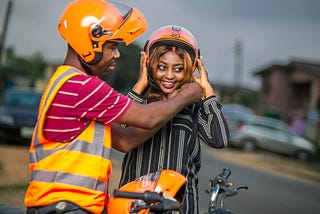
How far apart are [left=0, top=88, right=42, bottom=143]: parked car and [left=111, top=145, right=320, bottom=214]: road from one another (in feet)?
8.87

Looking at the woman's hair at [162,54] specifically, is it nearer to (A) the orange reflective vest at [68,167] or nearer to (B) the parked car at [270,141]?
(A) the orange reflective vest at [68,167]

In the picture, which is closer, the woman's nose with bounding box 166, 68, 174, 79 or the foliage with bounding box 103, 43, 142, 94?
the woman's nose with bounding box 166, 68, 174, 79

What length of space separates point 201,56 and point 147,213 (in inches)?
42.9

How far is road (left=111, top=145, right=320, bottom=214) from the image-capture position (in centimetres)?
884

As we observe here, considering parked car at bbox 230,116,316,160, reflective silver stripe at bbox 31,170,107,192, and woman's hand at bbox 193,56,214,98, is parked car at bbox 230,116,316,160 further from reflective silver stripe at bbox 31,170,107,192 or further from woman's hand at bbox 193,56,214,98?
reflective silver stripe at bbox 31,170,107,192

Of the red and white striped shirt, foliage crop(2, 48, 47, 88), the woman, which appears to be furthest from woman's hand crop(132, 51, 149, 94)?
foliage crop(2, 48, 47, 88)

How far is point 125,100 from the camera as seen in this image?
2232 mm

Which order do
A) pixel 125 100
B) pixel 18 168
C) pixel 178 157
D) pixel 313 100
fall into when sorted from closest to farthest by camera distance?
pixel 125 100, pixel 178 157, pixel 18 168, pixel 313 100

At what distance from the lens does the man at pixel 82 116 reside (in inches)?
83.8

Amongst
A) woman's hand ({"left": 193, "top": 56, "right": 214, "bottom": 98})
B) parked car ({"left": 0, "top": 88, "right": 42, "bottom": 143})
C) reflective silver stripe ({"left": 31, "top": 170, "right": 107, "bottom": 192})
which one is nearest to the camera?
reflective silver stripe ({"left": 31, "top": 170, "right": 107, "bottom": 192})

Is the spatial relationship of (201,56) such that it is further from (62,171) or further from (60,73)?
(62,171)

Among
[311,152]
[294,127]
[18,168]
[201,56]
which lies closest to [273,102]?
[294,127]

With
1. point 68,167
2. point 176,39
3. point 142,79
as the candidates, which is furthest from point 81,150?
point 176,39

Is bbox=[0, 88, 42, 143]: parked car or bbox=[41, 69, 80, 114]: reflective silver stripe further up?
bbox=[0, 88, 42, 143]: parked car
